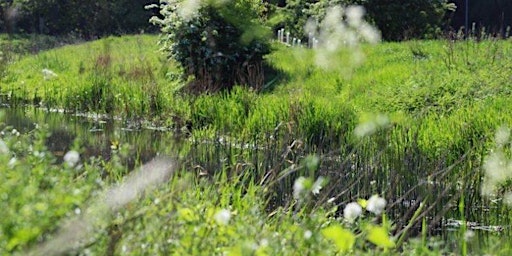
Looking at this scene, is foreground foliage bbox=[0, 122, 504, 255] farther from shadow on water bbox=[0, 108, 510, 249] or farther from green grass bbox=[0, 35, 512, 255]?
shadow on water bbox=[0, 108, 510, 249]

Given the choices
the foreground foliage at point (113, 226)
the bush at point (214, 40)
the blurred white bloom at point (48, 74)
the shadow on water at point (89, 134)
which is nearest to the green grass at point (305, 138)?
the foreground foliage at point (113, 226)

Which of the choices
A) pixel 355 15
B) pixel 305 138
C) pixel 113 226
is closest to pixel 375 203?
pixel 113 226

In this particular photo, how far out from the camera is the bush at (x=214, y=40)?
16.8m

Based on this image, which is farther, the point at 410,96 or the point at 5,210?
the point at 410,96

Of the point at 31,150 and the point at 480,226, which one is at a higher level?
the point at 31,150

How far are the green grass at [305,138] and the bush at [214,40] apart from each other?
607mm

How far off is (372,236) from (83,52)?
21.6 m

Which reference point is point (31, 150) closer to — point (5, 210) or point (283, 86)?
point (5, 210)

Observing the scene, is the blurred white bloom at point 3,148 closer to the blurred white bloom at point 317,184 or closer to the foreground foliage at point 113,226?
the foreground foliage at point 113,226

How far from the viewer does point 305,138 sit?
10.0m

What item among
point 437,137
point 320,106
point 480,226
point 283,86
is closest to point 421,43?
point 283,86

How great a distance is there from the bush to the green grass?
607 millimetres

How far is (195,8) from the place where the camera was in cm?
1692

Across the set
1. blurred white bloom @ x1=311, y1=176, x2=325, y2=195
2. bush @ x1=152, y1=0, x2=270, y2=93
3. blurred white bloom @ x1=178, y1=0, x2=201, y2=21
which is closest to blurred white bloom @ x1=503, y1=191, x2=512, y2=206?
blurred white bloom @ x1=311, y1=176, x2=325, y2=195
